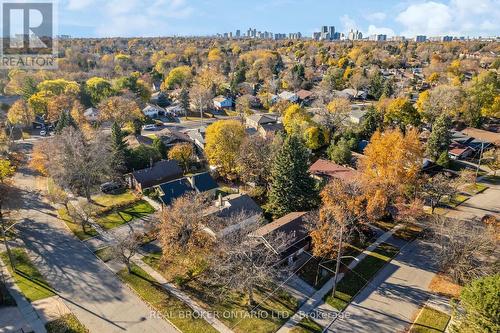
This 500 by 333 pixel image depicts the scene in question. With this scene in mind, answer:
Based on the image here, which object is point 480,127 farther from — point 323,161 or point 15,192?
point 15,192

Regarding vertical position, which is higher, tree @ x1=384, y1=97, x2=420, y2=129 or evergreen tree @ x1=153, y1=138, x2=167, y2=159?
tree @ x1=384, y1=97, x2=420, y2=129

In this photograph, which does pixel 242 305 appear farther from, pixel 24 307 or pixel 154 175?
pixel 154 175

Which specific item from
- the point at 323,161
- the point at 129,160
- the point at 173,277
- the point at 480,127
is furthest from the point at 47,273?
the point at 480,127

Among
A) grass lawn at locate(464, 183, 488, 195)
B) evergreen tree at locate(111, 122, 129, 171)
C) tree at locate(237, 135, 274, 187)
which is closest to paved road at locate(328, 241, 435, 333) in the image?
grass lawn at locate(464, 183, 488, 195)

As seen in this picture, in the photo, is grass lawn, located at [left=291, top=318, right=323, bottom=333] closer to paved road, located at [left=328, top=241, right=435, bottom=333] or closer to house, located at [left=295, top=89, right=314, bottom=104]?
paved road, located at [left=328, top=241, right=435, bottom=333]

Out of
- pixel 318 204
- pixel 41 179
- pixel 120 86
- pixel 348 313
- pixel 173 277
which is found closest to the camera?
pixel 348 313

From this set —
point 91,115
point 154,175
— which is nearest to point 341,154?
point 154,175

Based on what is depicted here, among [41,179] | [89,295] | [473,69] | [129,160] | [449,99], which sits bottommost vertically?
[89,295]

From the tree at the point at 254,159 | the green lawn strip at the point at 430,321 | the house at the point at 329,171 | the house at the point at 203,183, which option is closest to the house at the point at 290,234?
the tree at the point at 254,159
